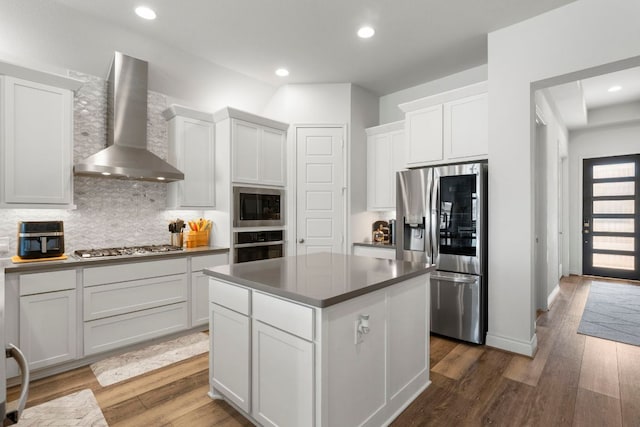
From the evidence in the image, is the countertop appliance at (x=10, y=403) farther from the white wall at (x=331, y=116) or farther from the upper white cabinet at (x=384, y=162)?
the upper white cabinet at (x=384, y=162)

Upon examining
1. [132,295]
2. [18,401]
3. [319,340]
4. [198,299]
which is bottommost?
[198,299]

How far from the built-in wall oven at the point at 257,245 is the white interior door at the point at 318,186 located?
0.28 meters

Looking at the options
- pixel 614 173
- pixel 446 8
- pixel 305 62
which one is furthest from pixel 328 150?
pixel 614 173

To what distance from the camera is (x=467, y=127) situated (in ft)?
11.2

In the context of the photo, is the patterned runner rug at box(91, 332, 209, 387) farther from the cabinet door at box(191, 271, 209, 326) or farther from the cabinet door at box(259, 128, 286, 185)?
the cabinet door at box(259, 128, 286, 185)

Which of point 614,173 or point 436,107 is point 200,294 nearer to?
point 436,107

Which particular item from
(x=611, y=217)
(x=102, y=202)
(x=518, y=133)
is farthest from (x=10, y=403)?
(x=611, y=217)

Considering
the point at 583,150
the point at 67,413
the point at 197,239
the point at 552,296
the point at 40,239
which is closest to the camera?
the point at 67,413

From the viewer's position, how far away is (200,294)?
3518 millimetres

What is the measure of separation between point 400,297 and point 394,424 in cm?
77

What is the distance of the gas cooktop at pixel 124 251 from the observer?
2998 millimetres

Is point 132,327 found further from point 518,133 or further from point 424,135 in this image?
point 518,133

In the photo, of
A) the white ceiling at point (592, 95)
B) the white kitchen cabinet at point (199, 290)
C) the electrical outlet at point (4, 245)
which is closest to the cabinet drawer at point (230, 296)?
the white kitchen cabinet at point (199, 290)

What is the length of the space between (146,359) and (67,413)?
78 centimetres
